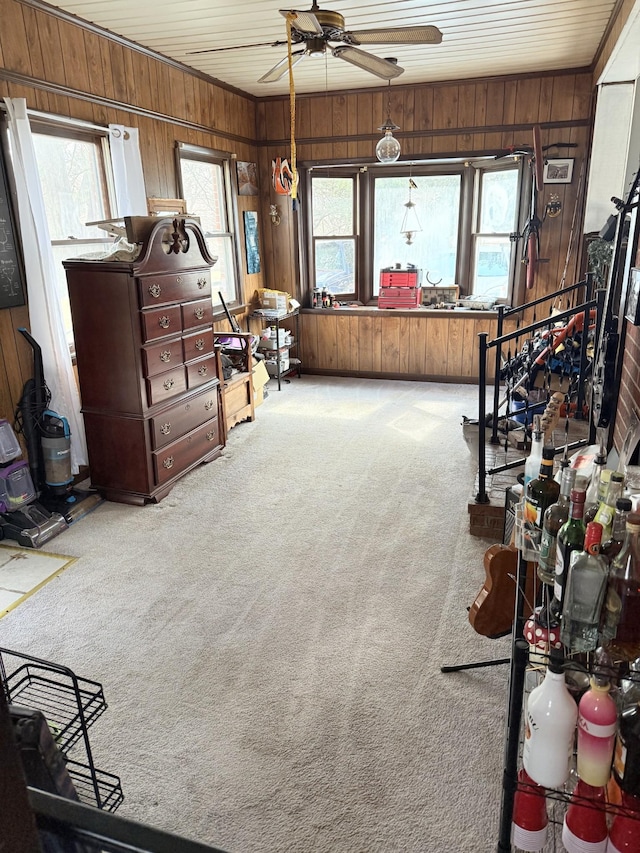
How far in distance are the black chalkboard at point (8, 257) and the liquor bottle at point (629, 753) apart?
3518 millimetres

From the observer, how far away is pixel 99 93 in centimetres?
407

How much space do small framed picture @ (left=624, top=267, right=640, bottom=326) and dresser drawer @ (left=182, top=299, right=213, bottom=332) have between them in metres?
2.69

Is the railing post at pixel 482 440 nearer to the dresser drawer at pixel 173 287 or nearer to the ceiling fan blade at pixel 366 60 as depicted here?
the ceiling fan blade at pixel 366 60

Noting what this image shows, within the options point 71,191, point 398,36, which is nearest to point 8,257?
point 71,191

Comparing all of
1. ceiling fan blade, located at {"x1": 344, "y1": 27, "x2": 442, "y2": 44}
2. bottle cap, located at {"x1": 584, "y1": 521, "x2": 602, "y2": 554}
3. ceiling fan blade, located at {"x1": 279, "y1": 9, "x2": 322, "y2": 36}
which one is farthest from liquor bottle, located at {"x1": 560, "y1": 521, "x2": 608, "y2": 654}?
ceiling fan blade, located at {"x1": 344, "y1": 27, "x2": 442, "y2": 44}

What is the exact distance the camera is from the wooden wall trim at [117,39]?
3557 millimetres

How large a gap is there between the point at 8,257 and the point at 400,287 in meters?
4.04

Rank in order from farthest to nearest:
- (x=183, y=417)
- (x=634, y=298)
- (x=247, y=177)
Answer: (x=247, y=177) < (x=183, y=417) < (x=634, y=298)

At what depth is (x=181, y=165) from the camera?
525 centimetres

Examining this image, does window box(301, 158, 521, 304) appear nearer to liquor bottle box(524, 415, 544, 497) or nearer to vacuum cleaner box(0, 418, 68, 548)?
vacuum cleaner box(0, 418, 68, 548)

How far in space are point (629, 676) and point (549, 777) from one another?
0.89ft

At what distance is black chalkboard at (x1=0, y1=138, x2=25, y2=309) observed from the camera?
133 inches

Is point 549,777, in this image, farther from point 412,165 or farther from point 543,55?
point 412,165

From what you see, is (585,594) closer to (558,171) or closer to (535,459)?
(535,459)
